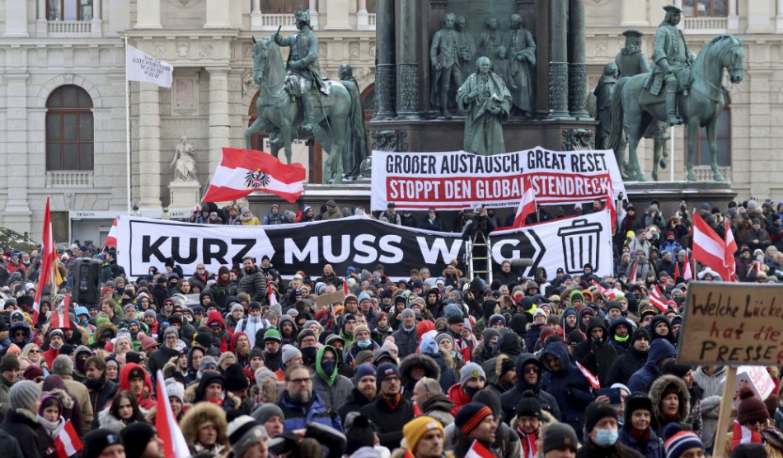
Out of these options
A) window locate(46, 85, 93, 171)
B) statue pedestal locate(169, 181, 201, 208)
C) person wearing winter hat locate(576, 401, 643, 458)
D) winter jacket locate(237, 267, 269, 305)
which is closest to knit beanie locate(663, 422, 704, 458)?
person wearing winter hat locate(576, 401, 643, 458)

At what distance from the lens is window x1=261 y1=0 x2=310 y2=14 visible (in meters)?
65.2

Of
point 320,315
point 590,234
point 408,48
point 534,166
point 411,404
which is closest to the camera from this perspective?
point 411,404

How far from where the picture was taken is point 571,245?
26.0 meters

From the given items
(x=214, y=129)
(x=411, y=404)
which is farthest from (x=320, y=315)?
(x=214, y=129)

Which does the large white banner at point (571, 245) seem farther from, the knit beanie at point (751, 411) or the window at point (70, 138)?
the window at point (70, 138)

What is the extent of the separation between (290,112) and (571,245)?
35.3ft

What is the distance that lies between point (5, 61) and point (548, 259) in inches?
1642

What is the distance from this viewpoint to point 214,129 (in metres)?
64.0

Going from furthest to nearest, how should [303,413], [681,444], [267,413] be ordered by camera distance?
[303,413] → [267,413] → [681,444]

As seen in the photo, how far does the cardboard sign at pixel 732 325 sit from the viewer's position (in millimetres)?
10234

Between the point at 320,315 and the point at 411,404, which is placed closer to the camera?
the point at 411,404

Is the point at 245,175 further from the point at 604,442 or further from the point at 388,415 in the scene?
the point at 604,442

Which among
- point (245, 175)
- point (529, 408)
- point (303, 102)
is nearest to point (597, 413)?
point (529, 408)

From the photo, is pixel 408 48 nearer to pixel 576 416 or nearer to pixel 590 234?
pixel 590 234
